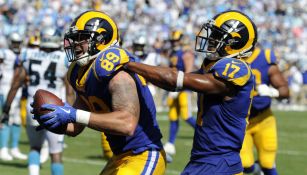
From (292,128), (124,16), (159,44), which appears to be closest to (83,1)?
(124,16)

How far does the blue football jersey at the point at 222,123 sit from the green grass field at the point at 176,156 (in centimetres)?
410

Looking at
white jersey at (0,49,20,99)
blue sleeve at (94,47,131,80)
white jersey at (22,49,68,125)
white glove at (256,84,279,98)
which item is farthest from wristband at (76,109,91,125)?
white jersey at (0,49,20,99)

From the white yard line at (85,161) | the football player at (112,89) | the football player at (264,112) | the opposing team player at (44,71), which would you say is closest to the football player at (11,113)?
the white yard line at (85,161)

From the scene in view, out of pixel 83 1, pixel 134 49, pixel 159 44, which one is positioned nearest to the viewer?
pixel 134 49

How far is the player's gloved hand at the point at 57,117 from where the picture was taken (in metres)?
3.97

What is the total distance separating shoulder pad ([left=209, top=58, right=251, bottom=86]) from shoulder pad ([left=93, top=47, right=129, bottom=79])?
576 millimetres

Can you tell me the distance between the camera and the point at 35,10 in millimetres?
21047

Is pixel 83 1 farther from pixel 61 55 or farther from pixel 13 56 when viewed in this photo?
pixel 61 55

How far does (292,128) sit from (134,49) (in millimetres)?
5331

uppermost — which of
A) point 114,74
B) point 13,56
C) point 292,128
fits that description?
point 114,74

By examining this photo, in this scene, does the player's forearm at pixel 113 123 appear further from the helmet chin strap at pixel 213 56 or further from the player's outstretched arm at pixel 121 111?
the helmet chin strap at pixel 213 56

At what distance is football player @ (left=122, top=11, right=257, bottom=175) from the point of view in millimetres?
4355

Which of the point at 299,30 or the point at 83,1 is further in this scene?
the point at 299,30

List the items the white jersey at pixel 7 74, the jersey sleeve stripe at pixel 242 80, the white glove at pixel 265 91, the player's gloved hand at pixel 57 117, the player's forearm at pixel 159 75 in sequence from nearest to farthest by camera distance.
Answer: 1. the player's gloved hand at pixel 57 117
2. the player's forearm at pixel 159 75
3. the jersey sleeve stripe at pixel 242 80
4. the white glove at pixel 265 91
5. the white jersey at pixel 7 74
